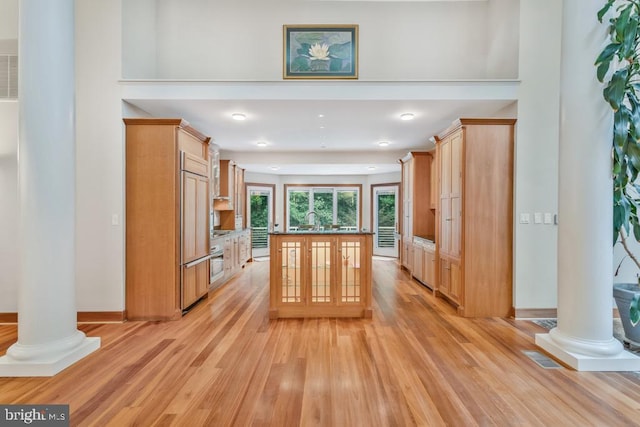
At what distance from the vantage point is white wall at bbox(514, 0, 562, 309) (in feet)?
11.3

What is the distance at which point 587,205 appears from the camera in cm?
242

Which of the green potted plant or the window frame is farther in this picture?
the window frame

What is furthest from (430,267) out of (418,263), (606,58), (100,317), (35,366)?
(35,366)

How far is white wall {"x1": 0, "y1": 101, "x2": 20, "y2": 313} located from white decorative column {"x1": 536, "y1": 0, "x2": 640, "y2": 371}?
5.50m

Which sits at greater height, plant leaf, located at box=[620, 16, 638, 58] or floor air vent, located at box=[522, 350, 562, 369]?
plant leaf, located at box=[620, 16, 638, 58]

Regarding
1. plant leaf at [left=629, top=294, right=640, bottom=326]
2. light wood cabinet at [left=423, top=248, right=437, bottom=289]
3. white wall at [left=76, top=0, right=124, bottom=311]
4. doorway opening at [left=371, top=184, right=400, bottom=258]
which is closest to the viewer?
plant leaf at [left=629, top=294, right=640, bottom=326]

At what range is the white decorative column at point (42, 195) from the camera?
2320mm

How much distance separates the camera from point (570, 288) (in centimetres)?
250

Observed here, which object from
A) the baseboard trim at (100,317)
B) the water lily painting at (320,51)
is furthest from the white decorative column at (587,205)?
the baseboard trim at (100,317)

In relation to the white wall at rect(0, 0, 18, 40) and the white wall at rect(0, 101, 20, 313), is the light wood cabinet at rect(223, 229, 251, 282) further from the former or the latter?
the white wall at rect(0, 0, 18, 40)

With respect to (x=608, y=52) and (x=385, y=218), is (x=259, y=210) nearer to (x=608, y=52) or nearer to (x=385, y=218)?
(x=385, y=218)

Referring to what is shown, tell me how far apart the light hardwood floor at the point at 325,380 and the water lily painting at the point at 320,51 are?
9.99 feet

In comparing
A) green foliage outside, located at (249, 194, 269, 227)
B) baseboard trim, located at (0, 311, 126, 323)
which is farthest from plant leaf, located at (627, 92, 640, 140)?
green foliage outside, located at (249, 194, 269, 227)

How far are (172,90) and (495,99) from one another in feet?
12.5
